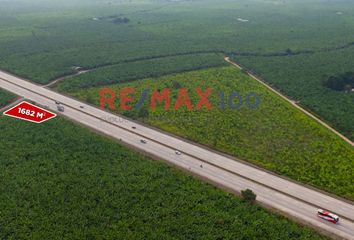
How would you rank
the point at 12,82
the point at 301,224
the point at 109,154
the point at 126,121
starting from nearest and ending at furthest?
the point at 301,224 → the point at 109,154 → the point at 126,121 → the point at 12,82

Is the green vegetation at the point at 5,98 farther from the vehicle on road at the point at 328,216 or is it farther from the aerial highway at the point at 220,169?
the vehicle on road at the point at 328,216

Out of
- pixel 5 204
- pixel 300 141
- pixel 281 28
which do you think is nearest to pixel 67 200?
pixel 5 204

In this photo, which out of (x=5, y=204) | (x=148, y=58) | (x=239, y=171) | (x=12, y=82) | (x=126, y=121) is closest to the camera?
(x=5, y=204)

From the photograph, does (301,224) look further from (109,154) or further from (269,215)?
(109,154)

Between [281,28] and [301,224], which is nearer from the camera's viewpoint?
[301,224]

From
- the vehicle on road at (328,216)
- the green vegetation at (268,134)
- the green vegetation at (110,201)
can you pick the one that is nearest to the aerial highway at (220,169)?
the vehicle on road at (328,216)

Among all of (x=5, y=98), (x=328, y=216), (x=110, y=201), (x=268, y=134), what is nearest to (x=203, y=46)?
(x=268, y=134)
